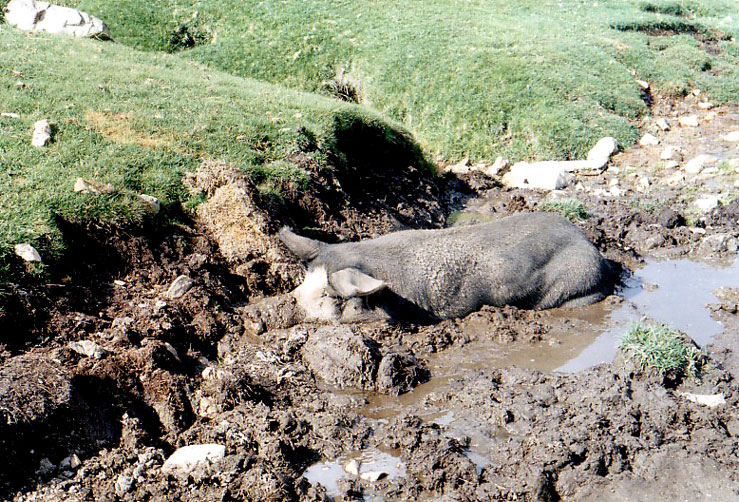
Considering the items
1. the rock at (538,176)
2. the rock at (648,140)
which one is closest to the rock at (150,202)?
the rock at (538,176)

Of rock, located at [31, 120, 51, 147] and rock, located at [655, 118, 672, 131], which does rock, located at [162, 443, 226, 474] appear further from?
rock, located at [655, 118, 672, 131]

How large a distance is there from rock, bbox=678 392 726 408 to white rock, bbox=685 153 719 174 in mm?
6829

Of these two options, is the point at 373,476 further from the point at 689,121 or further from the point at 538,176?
the point at 689,121

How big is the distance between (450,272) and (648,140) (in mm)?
7368

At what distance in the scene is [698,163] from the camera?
11.9 meters

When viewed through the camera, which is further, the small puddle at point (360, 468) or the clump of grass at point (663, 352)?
the clump of grass at point (663, 352)

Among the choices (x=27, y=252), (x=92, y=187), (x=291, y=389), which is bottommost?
(x=291, y=389)

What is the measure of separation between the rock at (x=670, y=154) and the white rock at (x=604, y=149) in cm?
83

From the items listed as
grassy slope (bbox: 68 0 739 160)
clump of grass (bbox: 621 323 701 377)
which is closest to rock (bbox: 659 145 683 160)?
grassy slope (bbox: 68 0 739 160)

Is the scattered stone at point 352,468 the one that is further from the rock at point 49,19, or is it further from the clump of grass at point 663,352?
the rock at point 49,19

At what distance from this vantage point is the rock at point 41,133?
8273 millimetres

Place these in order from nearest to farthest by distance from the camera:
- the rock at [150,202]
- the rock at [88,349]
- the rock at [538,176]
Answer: the rock at [88,349] < the rock at [150,202] < the rock at [538,176]

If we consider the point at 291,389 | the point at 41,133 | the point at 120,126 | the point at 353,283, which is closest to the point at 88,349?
the point at 291,389

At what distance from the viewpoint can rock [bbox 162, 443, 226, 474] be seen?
4.92 metres
